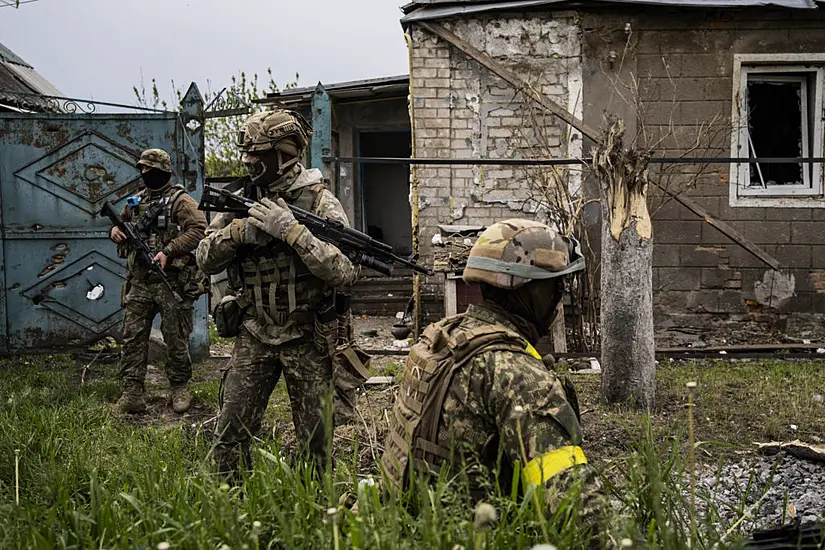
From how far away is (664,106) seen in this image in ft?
27.2

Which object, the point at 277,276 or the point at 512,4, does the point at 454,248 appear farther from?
the point at 277,276

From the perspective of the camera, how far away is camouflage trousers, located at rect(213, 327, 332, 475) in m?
3.64

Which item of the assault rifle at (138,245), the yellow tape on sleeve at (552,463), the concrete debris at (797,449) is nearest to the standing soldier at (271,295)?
the yellow tape on sleeve at (552,463)

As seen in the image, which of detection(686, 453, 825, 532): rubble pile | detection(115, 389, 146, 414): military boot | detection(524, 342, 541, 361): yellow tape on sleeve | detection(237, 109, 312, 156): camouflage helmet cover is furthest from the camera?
detection(115, 389, 146, 414): military boot

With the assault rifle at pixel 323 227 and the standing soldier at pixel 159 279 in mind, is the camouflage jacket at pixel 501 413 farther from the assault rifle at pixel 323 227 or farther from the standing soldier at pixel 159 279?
the standing soldier at pixel 159 279

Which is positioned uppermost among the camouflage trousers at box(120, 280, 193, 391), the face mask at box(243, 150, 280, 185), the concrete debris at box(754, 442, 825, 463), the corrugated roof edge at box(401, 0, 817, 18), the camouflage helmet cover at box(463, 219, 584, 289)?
the corrugated roof edge at box(401, 0, 817, 18)

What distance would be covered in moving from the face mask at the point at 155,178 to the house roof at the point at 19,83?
4475 millimetres

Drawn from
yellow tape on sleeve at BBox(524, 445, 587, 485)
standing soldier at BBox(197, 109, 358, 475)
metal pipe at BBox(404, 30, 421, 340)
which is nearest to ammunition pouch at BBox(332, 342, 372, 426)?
standing soldier at BBox(197, 109, 358, 475)

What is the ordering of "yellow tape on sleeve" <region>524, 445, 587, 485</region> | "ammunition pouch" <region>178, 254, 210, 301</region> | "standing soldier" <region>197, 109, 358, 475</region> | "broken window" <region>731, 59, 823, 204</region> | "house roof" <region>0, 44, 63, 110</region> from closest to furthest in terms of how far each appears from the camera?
1. "yellow tape on sleeve" <region>524, 445, 587, 485</region>
2. "standing soldier" <region>197, 109, 358, 475</region>
3. "ammunition pouch" <region>178, 254, 210, 301</region>
4. "broken window" <region>731, 59, 823, 204</region>
5. "house roof" <region>0, 44, 63, 110</region>

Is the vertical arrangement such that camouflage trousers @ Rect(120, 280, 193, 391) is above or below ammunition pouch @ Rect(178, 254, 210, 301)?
below

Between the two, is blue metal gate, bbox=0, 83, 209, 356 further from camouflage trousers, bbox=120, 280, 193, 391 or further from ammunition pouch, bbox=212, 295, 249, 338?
ammunition pouch, bbox=212, 295, 249, 338

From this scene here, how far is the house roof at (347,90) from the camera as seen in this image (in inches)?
385

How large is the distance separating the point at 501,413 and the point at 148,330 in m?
4.34

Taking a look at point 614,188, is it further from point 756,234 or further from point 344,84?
point 344,84
